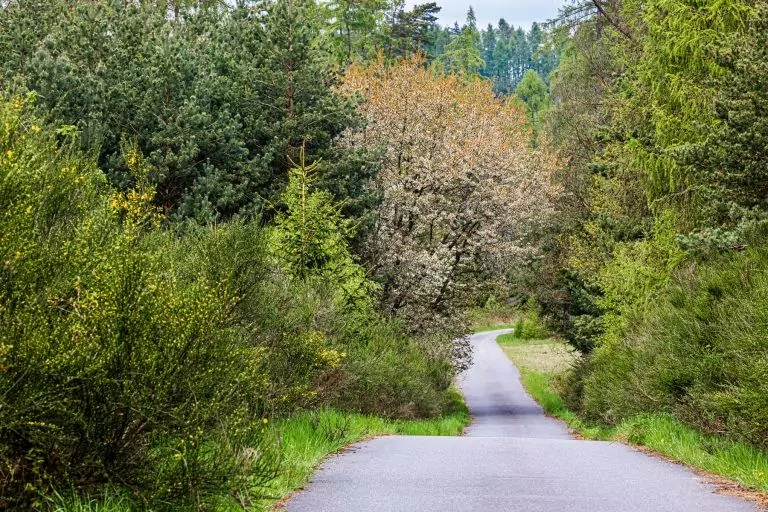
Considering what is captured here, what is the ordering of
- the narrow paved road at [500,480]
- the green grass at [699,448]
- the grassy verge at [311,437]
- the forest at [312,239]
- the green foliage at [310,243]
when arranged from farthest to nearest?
the green foliage at [310,243] < the green grass at [699,448] < the grassy verge at [311,437] < the narrow paved road at [500,480] < the forest at [312,239]

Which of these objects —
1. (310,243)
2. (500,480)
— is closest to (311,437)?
(500,480)

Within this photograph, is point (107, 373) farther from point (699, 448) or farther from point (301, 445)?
point (699, 448)

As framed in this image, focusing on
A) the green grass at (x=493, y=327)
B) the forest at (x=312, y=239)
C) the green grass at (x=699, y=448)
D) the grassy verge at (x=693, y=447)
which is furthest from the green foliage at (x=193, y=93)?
the green grass at (x=493, y=327)

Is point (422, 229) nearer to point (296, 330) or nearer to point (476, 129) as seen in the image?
point (476, 129)

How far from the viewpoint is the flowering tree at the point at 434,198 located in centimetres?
2897

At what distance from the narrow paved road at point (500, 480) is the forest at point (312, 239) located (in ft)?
2.43

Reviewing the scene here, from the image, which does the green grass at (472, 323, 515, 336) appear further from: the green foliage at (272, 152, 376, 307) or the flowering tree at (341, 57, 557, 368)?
the green foliage at (272, 152, 376, 307)

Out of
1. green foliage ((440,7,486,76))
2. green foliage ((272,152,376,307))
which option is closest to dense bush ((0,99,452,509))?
green foliage ((272,152,376,307))

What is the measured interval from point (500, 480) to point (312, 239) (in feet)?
36.1

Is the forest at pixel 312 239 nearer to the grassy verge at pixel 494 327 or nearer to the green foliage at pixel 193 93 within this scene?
the green foliage at pixel 193 93

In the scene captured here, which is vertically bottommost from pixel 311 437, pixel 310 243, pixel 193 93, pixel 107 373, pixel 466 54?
pixel 311 437

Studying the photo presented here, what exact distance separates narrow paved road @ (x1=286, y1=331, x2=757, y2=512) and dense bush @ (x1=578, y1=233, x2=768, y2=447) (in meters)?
1.38

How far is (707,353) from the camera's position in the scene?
594 inches

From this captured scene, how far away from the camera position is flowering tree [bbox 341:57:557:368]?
28969 mm
